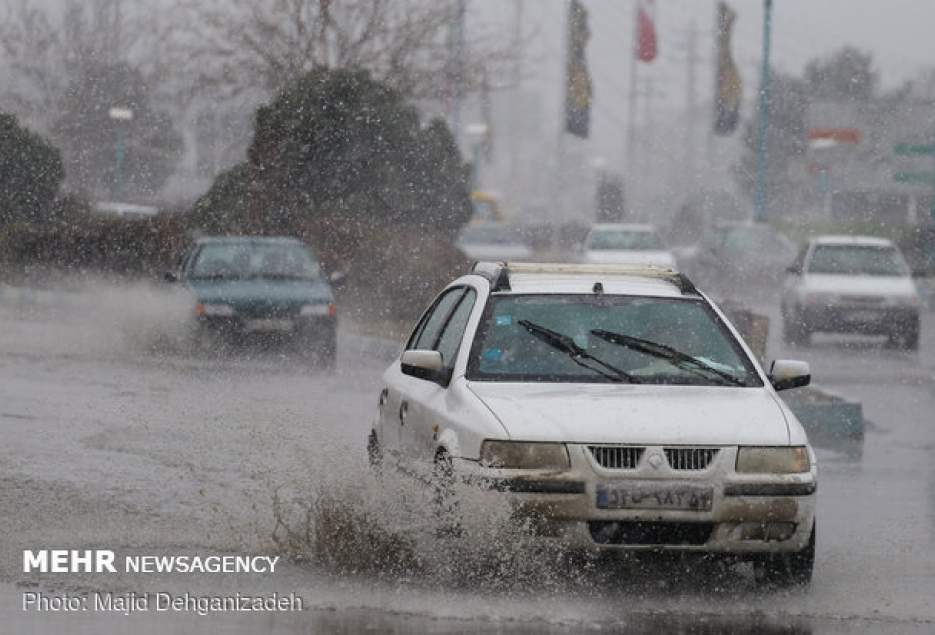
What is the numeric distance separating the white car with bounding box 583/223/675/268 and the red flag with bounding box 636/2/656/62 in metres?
17.3

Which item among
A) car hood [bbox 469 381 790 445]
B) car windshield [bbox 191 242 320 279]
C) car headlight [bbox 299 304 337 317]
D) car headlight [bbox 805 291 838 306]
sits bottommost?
car headlight [bbox 805 291 838 306]

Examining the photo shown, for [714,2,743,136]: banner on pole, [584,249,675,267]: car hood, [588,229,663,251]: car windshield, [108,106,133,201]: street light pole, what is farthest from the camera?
[714,2,743,136]: banner on pole

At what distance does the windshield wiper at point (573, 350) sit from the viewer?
8.95 meters

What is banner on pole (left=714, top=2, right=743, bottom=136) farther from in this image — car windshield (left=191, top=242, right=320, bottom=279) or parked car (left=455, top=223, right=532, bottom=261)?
car windshield (left=191, top=242, right=320, bottom=279)

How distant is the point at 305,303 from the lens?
74.8 feet

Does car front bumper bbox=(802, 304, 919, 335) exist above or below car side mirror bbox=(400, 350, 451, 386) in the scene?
below

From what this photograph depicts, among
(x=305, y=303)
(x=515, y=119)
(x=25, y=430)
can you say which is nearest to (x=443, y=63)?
(x=305, y=303)

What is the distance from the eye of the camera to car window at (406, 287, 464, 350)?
10117 mm

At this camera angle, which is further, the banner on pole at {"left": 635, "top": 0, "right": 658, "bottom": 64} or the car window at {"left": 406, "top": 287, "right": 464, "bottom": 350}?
the banner on pole at {"left": 635, "top": 0, "right": 658, "bottom": 64}

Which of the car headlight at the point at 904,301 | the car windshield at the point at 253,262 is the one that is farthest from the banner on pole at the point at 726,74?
the car windshield at the point at 253,262

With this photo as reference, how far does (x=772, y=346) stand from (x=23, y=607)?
21676 millimetres

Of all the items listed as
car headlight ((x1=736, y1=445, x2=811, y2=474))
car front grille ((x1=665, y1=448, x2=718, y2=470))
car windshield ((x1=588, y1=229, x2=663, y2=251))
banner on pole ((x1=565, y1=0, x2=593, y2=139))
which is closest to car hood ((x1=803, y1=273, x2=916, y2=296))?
car windshield ((x1=588, y1=229, x2=663, y2=251))

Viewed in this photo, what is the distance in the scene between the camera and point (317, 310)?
74.7 feet

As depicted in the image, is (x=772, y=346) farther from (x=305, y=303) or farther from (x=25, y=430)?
(x=25, y=430)
